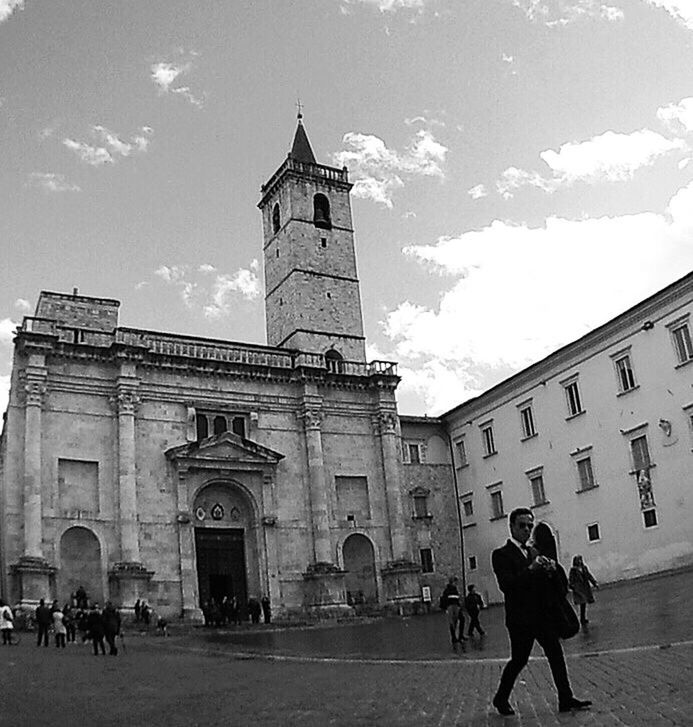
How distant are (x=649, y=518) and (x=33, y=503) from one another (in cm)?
2539

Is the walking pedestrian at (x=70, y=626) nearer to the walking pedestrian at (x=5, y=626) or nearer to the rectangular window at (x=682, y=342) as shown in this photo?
the walking pedestrian at (x=5, y=626)

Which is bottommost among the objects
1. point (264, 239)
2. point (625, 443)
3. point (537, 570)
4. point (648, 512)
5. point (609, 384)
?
point (537, 570)

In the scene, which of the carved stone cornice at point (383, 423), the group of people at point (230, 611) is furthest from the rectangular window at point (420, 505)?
the group of people at point (230, 611)

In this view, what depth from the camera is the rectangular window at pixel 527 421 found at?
44.4 m

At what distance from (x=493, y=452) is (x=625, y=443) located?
9.95 meters

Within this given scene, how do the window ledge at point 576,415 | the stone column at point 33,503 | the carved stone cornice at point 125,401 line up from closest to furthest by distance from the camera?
the stone column at point 33,503, the carved stone cornice at point 125,401, the window ledge at point 576,415

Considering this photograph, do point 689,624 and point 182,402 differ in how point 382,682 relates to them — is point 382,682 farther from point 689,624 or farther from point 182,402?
point 182,402

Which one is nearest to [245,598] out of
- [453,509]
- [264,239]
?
[453,509]

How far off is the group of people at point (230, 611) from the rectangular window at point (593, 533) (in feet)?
48.4

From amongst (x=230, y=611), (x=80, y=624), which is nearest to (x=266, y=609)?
(x=230, y=611)

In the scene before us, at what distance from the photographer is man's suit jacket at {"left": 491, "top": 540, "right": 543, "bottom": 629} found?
27.1 feet

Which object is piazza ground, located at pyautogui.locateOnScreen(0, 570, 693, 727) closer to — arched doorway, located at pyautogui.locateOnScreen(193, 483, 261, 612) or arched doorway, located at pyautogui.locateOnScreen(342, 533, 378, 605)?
arched doorway, located at pyautogui.locateOnScreen(193, 483, 261, 612)

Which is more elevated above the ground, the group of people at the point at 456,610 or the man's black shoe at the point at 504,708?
the group of people at the point at 456,610

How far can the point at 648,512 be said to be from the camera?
36.7 meters
